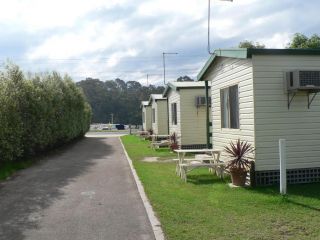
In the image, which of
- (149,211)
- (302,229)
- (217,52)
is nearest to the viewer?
(302,229)

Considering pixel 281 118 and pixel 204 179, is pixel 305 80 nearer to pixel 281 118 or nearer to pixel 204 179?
pixel 281 118

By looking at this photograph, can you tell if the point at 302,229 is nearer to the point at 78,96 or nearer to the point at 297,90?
the point at 297,90

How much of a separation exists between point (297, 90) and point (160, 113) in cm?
1954

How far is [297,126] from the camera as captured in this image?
10.1 metres

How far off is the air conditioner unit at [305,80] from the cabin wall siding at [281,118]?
447 millimetres

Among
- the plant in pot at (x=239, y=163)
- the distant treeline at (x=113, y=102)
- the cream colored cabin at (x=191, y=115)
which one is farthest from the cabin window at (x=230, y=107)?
the distant treeline at (x=113, y=102)

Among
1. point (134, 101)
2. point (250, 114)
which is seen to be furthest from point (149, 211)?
point (134, 101)

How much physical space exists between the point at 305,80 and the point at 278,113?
0.96 metres

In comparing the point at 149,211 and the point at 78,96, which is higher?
the point at 78,96

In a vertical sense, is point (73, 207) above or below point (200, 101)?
below

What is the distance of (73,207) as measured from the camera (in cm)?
830

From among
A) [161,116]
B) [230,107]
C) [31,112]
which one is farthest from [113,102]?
[230,107]

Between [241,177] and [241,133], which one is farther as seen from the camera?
[241,133]

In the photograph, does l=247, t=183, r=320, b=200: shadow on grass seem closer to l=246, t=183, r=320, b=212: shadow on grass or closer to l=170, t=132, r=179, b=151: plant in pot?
l=246, t=183, r=320, b=212: shadow on grass
